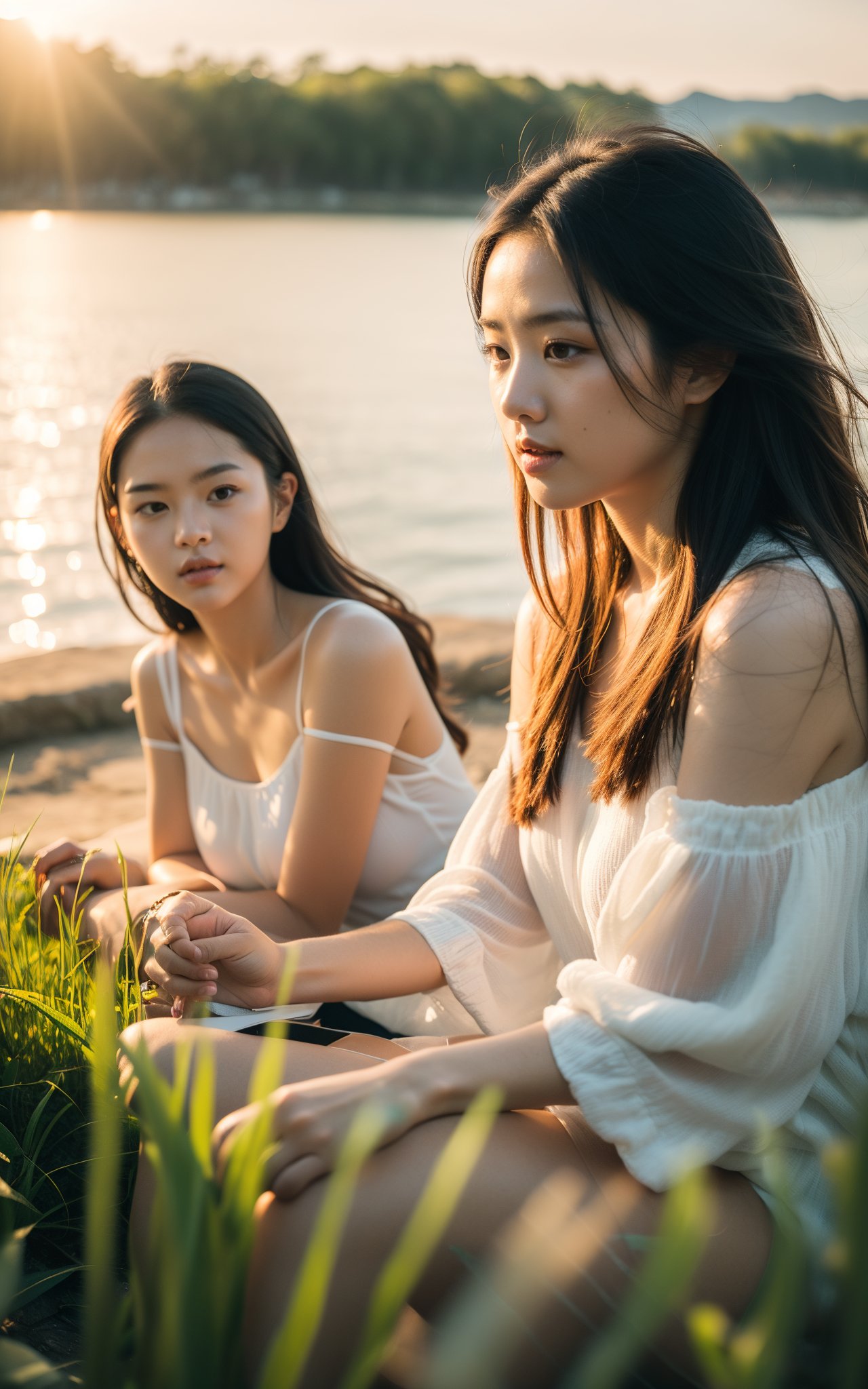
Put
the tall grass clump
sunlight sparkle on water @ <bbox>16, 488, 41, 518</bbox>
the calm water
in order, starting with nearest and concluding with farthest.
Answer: the tall grass clump < the calm water < sunlight sparkle on water @ <bbox>16, 488, 41, 518</bbox>

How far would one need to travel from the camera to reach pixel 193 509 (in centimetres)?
225

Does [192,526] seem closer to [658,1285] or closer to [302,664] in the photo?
[302,664]

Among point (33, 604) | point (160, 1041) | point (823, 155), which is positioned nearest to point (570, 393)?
point (160, 1041)

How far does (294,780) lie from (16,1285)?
3.37 ft

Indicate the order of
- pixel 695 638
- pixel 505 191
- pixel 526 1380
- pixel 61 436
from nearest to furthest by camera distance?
pixel 526 1380 → pixel 695 638 → pixel 505 191 → pixel 61 436

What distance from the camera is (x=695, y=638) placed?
4.59 feet

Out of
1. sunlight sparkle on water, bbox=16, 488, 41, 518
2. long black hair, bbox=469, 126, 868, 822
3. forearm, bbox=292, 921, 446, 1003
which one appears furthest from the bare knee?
sunlight sparkle on water, bbox=16, 488, 41, 518

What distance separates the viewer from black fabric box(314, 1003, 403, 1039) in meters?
1.99

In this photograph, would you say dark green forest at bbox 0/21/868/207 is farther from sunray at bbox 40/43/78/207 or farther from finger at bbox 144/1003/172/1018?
finger at bbox 144/1003/172/1018

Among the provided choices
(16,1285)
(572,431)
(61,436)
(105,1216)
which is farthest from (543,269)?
(61,436)

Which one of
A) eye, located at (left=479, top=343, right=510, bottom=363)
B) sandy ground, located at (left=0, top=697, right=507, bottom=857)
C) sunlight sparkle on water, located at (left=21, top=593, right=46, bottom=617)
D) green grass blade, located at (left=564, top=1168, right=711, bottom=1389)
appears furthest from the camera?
sunlight sparkle on water, located at (left=21, top=593, right=46, bottom=617)

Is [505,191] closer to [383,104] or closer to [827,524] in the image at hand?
[827,524]

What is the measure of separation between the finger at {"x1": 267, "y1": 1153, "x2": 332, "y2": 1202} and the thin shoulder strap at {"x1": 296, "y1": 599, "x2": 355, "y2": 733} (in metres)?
1.12

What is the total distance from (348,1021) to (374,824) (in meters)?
0.41
